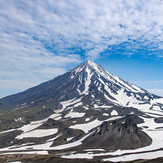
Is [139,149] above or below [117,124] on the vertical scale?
below

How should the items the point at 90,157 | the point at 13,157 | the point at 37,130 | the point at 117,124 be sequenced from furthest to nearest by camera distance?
the point at 37,130 < the point at 117,124 < the point at 13,157 < the point at 90,157

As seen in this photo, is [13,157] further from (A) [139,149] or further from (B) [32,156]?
(A) [139,149]

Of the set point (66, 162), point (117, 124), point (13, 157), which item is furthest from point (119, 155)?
point (13, 157)

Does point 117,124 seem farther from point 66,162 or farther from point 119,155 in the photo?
point 66,162

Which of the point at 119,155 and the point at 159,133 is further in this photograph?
the point at 159,133

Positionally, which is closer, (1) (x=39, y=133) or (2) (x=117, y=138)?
(2) (x=117, y=138)

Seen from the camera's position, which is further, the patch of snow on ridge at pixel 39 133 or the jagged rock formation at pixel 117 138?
the patch of snow on ridge at pixel 39 133

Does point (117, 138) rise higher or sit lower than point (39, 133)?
higher

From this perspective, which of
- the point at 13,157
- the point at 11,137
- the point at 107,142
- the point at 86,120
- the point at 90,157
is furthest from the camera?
the point at 86,120

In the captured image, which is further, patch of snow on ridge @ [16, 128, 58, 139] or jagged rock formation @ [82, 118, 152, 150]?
patch of snow on ridge @ [16, 128, 58, 139]

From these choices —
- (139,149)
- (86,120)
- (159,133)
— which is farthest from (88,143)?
(86,120)
